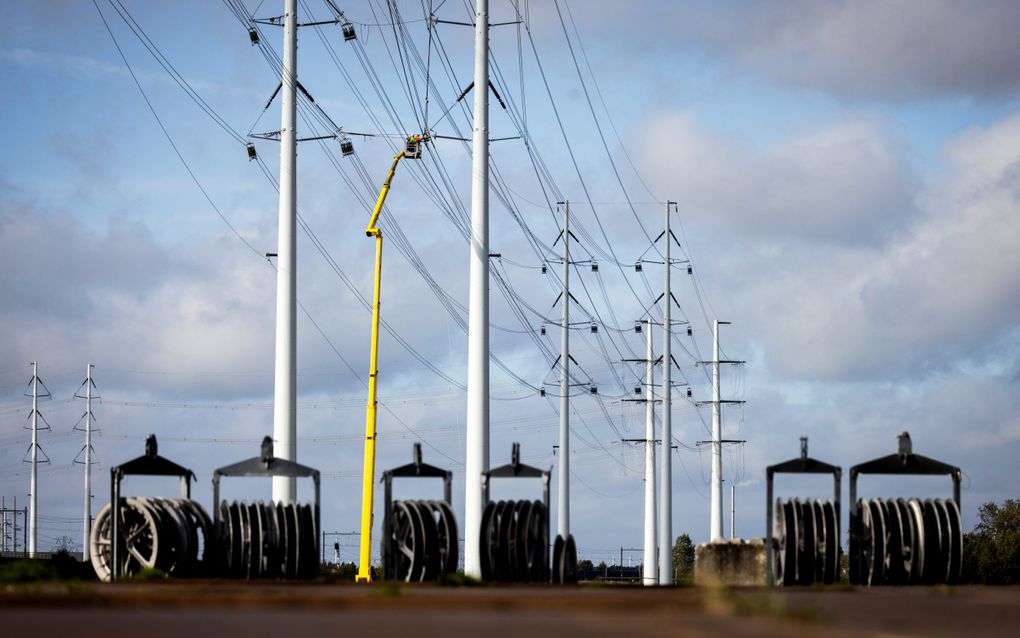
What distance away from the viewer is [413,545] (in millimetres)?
31406

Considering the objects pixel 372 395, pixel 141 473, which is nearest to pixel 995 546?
pixel 372 395

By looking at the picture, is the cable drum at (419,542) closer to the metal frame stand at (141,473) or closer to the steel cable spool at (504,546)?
the steel cable spool at (504,546)

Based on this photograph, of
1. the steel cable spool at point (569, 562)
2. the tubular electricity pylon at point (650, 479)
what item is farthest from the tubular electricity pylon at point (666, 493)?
the steel cable spool at point (569, 562)

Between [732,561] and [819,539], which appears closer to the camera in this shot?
[819,539]

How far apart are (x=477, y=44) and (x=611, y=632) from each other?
3438 centimetres

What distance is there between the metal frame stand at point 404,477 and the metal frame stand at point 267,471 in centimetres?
141

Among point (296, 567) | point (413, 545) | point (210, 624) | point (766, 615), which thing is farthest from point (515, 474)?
point (210, 624)

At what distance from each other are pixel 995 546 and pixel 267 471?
311 feet

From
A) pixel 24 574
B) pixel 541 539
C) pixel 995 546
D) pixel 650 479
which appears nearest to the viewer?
pixel 24 574

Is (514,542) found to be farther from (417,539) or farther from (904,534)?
(904,534)

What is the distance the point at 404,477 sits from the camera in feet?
108

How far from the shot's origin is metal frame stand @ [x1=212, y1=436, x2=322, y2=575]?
32.1 m

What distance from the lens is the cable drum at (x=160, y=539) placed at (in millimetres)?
31625

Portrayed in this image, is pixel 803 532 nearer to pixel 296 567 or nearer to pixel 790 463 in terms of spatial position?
pixel 790 463
